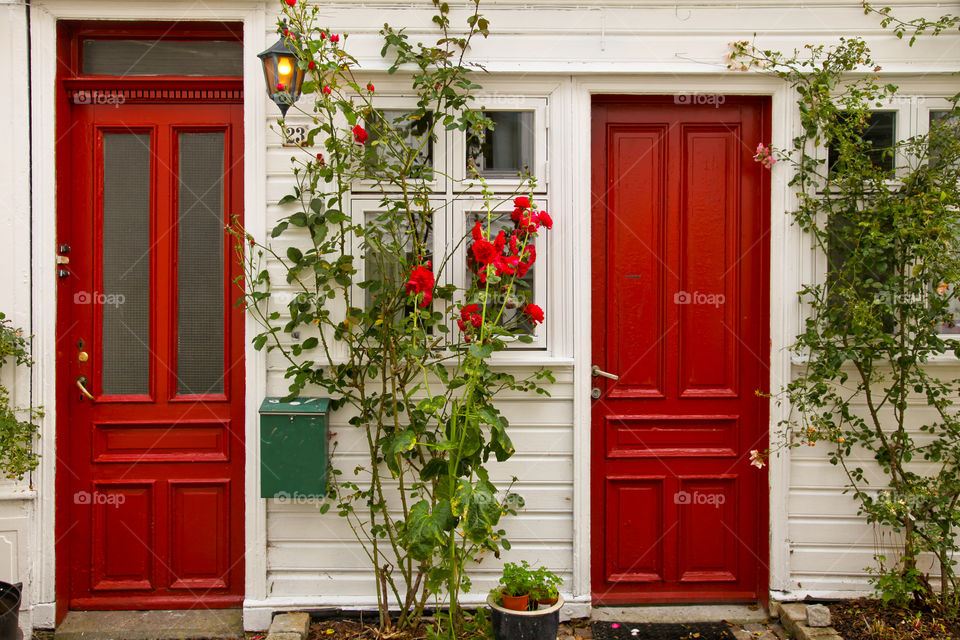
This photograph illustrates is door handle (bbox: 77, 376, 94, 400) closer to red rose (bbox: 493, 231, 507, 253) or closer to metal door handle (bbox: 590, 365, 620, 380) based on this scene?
red rose (bbox: 493, 231, 507, 253)

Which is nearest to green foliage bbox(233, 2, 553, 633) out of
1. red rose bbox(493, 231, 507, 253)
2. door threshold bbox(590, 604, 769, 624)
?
red rose bbox(493, 231, 507, 253)

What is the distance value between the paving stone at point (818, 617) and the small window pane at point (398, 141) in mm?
3061

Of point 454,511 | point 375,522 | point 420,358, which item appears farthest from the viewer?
point 375,522

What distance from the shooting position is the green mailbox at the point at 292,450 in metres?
3.70

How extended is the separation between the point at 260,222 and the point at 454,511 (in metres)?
1.90

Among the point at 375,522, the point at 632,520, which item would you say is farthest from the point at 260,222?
the point at 632,520

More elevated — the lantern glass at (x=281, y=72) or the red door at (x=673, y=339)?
the lantern glass at (x=281, y=72)

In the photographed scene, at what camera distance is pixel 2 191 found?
3.84 m

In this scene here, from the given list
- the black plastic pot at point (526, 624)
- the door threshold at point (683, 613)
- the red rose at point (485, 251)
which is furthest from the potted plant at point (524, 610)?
the red rose at point (485, 251)

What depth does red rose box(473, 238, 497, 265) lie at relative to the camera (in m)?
3.36

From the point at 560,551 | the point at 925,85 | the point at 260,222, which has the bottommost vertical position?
the point at 560,551

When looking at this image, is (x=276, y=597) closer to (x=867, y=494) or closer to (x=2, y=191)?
(x=2, y=191)

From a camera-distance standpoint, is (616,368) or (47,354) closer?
(47,354)

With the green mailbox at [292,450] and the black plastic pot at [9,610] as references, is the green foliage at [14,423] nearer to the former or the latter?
the black plastic pot at [9,610]
